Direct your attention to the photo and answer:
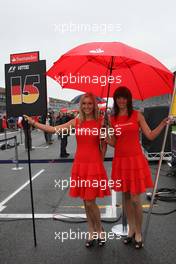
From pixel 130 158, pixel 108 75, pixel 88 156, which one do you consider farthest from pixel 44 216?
pixel 108 75

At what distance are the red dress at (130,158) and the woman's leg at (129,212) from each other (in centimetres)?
24

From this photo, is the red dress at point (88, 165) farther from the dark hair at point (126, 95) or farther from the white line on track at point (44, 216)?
the white line on track at point (44, 216)

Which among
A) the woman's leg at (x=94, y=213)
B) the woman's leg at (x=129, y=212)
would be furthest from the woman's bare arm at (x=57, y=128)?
the woman's leg at (x=129, y=212)

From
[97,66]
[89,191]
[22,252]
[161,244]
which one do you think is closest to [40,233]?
[22,252]

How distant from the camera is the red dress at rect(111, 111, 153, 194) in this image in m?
3.75

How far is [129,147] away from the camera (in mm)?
3768

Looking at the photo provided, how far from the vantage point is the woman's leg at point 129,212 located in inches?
158

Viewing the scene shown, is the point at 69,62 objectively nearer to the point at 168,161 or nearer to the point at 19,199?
the point at 19,199

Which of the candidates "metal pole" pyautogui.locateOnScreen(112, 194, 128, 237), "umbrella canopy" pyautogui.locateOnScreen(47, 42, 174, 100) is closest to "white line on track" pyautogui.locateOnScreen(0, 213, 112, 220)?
"metal pole" pyautogui.locateOnScreen(112, 194, 128, 237)

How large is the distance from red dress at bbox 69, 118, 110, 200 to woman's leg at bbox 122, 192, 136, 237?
388 millimetres

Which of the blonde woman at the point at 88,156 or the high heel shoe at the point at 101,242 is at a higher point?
the blonde woman at the point at 88,156

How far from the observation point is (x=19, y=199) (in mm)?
6520

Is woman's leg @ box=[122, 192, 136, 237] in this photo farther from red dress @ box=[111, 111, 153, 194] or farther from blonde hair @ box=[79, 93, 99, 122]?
blonde hair @ box=[79, 93, 99, 122]

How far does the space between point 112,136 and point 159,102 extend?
7.45 m
